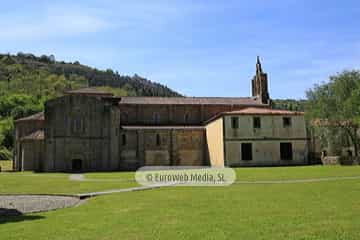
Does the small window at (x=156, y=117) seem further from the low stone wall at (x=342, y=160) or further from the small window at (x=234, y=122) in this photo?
the low stone wall at (x=342, y=160)

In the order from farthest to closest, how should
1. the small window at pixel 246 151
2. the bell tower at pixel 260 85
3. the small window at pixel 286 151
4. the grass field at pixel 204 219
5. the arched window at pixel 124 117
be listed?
the bell tower at pixel 260 85, the arched window at pixel 124 117, the small window at pixel 286 151, the small window at pixel 246 151, the grass field at pixel 204 219

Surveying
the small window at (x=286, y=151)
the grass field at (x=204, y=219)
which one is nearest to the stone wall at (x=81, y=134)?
the small window at (x=286, y=151)

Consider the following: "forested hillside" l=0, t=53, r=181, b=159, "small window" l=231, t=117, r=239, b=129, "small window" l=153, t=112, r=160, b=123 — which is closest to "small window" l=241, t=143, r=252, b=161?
"small window" l=231, t=117, r=239, b=129

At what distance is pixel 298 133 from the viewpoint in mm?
51688

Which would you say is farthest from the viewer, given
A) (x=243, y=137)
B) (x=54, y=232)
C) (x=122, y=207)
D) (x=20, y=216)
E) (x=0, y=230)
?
(x=243, y=137)

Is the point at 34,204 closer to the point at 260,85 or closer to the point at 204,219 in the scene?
the point at 204,219

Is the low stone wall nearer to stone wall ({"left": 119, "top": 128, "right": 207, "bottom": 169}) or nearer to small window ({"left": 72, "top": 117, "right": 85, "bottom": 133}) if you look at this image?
stone wall ({"left": 119, "top": 128, "right": 207, "bottom": 169})

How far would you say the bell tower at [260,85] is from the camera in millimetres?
65000

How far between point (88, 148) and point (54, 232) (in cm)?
4179

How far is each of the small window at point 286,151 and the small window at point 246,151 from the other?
4.09m

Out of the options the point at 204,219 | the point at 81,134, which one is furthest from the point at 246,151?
the point at 204,219

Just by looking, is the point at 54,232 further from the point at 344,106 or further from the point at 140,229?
the point at 344,106

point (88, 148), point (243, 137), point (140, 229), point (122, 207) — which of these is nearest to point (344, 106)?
point (243, 137)

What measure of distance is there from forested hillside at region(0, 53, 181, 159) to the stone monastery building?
30.5 metres
